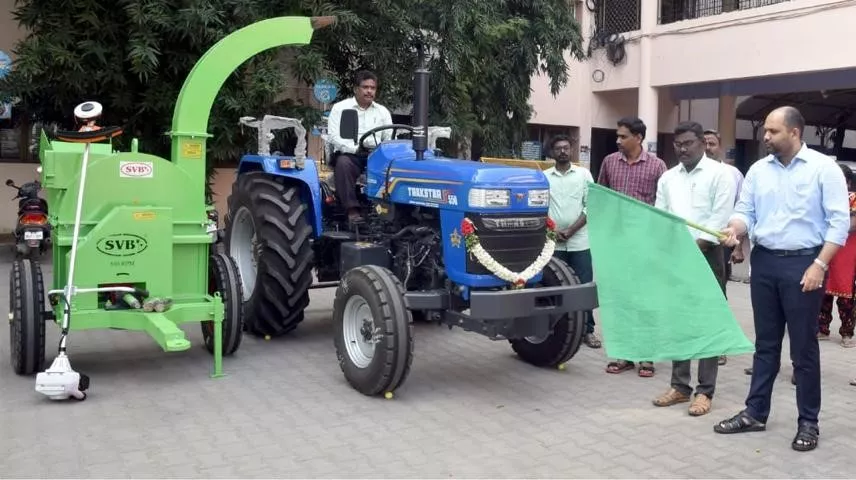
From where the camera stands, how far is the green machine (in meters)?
5.49

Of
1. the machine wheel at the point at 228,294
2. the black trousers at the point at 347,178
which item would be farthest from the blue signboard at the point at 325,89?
the machine wheel at the point at 228,294

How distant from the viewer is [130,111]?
1189 centimetres

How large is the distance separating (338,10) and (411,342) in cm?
738

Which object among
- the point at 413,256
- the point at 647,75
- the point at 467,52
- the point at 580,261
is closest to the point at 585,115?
the point at 647,75

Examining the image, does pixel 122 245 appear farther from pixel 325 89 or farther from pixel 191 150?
pixel 325 89

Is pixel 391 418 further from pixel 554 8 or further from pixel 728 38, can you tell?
pixel 728 38

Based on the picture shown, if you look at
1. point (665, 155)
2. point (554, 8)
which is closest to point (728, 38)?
point (554, 8)

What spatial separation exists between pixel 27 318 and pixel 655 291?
13.3 feet

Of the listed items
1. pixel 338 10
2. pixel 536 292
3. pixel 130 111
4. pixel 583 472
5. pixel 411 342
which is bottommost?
pixel 583 472

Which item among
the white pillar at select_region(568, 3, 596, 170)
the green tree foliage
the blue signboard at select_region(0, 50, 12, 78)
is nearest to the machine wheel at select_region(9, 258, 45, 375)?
the green tree foliage

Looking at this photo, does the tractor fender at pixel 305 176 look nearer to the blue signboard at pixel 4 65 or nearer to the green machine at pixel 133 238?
the green machine at pixel 133 238

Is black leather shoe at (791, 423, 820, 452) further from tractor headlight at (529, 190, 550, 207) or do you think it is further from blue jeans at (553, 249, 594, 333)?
blue jeans at (553, 249, 594, 333)

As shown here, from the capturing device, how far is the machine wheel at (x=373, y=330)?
5070 millimetres

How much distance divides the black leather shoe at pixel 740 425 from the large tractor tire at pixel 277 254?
11.1 feet
